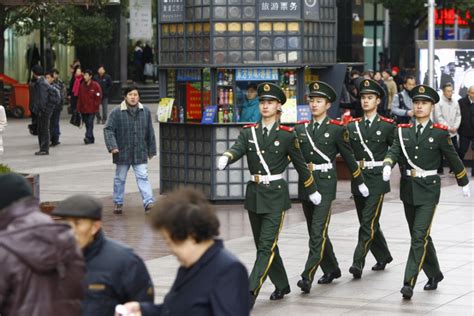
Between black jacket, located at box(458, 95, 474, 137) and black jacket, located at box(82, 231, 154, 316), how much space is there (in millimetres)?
17252

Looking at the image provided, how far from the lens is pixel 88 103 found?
97.3 feet

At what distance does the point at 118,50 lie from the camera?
45.0 metres

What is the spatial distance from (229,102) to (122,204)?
6.61 feet

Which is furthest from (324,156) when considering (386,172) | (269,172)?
(269,172)

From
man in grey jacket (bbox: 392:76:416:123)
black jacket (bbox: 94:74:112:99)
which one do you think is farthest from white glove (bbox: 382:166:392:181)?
black jacket (bbox: 94:74:112:99)

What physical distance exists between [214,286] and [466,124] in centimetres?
1789

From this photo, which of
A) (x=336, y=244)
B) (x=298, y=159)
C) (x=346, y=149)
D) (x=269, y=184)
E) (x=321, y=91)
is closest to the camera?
(x=269, y=184)

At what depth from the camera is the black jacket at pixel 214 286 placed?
529cm

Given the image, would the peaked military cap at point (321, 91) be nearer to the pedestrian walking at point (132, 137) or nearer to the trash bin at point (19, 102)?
the pedestrian walking at point (132, 137)

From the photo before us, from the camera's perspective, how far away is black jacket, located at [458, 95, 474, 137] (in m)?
22.6

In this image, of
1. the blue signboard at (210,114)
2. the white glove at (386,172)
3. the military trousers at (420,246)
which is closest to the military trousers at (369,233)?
the military trousers at (420,246)

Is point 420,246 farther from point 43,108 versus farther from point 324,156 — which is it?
point 43,108

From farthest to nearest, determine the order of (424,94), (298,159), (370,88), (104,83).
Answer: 1. (104,83)
2. (370,88)
3. (424,94)
4. (298,159)

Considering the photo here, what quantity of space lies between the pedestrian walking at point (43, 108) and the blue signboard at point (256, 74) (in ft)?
28.4
